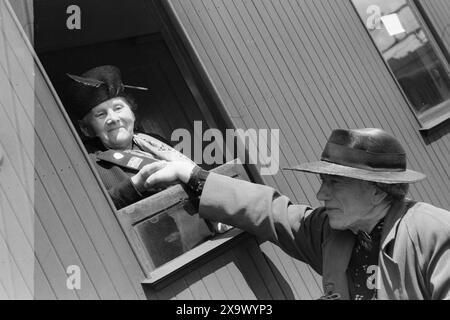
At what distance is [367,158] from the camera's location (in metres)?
3.36

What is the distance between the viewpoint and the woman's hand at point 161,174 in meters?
3.77

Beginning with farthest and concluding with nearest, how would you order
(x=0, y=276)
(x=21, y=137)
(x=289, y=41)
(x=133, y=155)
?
(x=289, y=41)
(x=133, y=155)
(x=21, y=137)
(x=0, y=276)

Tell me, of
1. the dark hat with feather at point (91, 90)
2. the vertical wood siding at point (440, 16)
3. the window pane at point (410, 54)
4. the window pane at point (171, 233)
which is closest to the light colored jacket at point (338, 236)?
the window pane at point (171, 233)

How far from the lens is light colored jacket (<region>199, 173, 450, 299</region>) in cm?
319

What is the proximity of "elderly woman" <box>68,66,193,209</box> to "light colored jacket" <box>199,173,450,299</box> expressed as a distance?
593 mm

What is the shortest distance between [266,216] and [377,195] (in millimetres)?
521

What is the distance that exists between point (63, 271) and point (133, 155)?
110 centimetres

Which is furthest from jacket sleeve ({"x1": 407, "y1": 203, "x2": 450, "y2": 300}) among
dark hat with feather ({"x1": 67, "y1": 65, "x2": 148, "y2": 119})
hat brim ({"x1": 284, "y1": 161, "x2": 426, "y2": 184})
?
dark hat with feather ({"x1": 67, "y1": 65, "x2": 148, "y2": 119})

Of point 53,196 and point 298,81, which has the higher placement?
point 298,81

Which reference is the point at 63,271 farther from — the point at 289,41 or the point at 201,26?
the point at 289,41

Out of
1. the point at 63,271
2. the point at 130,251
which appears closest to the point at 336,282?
the point at 130,251

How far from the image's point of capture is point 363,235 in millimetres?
3416

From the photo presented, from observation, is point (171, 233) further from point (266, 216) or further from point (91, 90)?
point (91, 90)

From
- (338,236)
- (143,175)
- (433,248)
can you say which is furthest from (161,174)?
(433,248)
